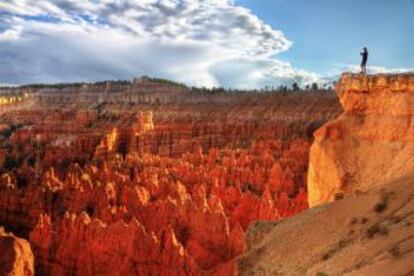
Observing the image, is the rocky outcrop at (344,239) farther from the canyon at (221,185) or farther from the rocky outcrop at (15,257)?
the rocky outcrop at (15,257)

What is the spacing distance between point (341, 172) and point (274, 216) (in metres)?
17.7

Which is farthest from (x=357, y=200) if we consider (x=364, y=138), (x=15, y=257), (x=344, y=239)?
(x=15, y=257)

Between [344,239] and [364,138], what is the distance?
5975mm

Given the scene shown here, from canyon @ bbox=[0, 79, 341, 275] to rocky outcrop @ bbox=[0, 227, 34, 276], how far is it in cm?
127

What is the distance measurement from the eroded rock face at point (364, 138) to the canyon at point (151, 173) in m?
10.1

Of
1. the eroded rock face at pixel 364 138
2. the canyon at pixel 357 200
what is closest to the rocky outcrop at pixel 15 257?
the canyon at pixel 357 200

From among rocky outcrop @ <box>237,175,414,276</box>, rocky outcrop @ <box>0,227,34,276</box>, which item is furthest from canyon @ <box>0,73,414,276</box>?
rocky outcrop @ <box>0,227,34,276</box>

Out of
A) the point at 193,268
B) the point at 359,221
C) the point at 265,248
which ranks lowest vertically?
the point at 193,268

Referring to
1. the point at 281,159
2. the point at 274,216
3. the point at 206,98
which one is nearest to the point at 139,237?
the point at 274,216

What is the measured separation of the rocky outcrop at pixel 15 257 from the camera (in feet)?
79.8

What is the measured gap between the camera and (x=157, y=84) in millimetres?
107375

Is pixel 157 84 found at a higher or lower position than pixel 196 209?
higher

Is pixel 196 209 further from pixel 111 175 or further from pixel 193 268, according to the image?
pixel 111 175

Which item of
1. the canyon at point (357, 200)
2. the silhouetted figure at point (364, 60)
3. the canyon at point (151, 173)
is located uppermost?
the silhouetted figure at point (364, 60)
